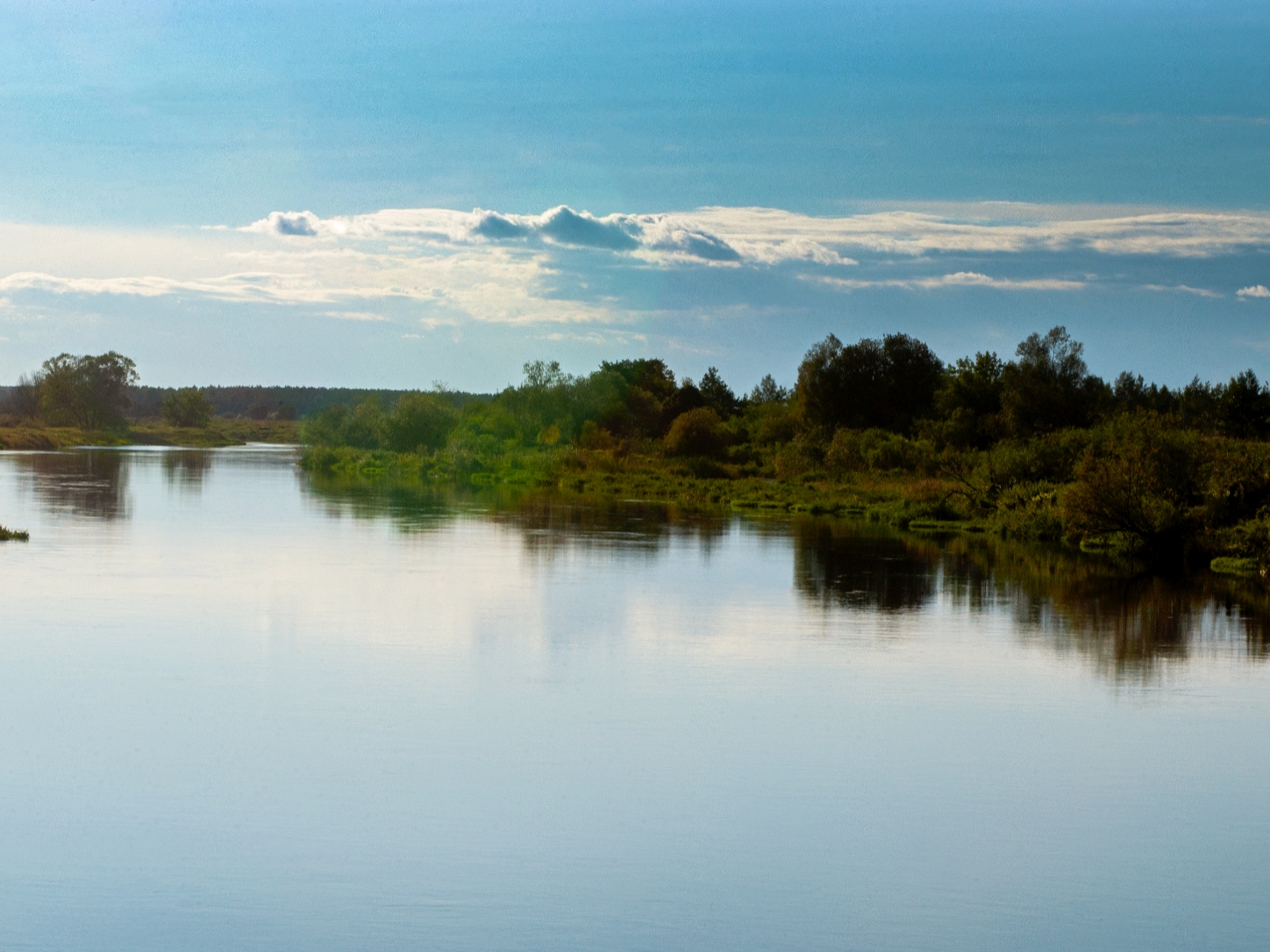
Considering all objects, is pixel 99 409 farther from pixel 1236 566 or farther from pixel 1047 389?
pixel 1236 566

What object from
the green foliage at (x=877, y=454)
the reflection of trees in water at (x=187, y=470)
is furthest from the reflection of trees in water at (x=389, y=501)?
the green foliage at (x=877, y=454)

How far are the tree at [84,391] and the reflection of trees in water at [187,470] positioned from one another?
3410 cm

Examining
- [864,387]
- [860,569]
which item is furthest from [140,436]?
[860,569]

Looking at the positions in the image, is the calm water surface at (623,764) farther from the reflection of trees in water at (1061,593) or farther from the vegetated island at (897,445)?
the vegetated island at (897,445)

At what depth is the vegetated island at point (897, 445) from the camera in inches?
1125

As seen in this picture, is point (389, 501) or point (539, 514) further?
point (389, 501)

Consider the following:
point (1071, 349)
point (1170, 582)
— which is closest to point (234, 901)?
point (1170, 582)

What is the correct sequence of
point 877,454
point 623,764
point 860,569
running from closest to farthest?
1. point 623,764
2. point 860,569
3. point 877,454

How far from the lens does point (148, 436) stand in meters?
129

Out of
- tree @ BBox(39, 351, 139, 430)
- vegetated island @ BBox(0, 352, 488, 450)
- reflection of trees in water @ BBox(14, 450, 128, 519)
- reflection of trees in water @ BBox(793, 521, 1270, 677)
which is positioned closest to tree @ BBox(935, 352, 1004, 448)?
reflection of trees in water @ BBox(793, 521, 1270, 677)

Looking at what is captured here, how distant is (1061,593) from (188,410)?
5221 inches

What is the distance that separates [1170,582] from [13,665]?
19.4m

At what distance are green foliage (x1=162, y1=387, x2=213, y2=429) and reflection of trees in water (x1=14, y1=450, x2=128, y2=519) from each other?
2143 inches

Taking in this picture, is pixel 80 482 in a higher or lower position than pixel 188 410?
lower
